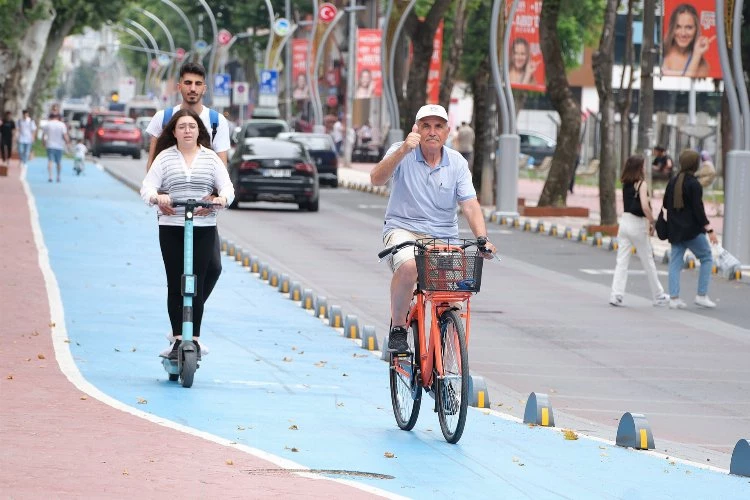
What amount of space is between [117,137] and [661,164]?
26382mm

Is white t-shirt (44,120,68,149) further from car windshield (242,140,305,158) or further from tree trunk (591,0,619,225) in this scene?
tree trunk (591,0,619,225)

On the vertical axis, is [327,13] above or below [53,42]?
above

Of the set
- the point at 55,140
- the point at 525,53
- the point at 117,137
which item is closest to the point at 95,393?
the point at 525,53

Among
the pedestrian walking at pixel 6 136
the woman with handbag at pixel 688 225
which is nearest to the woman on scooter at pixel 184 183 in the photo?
the woman with handbag at pixel 688 225

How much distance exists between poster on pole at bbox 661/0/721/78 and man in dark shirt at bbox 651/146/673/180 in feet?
66.3

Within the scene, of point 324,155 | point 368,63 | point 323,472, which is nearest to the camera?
point 323,472

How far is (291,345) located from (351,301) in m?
4.31

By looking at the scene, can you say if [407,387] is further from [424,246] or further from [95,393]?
[95,393]

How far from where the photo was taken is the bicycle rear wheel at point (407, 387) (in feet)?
31.4

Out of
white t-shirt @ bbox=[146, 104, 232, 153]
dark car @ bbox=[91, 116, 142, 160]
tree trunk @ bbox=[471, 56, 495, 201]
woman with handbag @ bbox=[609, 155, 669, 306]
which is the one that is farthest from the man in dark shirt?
white t-shirt @ bbox=[146, 104, 232, 153]

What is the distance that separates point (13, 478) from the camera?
7.55 meters

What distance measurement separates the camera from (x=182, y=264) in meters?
11.2

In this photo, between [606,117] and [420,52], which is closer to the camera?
[606,117]

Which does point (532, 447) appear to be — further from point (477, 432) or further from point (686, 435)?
point (686, 435)
